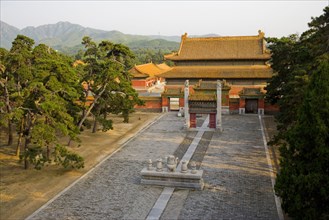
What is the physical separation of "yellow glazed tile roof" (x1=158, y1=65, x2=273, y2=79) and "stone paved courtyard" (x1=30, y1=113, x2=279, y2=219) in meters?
13.4

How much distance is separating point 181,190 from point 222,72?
24.6m

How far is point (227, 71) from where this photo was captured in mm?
38719

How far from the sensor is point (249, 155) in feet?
71.6

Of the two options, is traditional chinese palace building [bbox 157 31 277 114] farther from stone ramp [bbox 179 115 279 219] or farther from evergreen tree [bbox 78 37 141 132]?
evergreen tree [bbox 78 37 141 132]

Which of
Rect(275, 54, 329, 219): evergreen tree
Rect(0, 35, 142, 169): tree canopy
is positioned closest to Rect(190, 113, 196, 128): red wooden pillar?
Rect(0, 35, 142, 169): tree canopy

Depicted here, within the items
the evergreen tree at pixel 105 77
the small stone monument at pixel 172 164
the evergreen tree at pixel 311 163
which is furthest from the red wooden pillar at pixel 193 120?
the evergreen tree at pixel 311 163

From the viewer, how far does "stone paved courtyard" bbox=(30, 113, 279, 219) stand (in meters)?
14.0

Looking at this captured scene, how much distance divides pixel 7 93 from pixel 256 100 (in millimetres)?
25884

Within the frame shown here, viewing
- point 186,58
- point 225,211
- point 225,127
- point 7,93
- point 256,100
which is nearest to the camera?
point 225,211

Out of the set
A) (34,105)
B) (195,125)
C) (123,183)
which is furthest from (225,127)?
(34,105)

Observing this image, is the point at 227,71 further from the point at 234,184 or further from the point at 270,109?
the point at 234,184

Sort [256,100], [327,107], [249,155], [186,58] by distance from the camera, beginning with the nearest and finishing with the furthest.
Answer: [327,107] → [249,155] → [256,100] → [186,58]

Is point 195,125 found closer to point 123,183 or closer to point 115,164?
point 115,164

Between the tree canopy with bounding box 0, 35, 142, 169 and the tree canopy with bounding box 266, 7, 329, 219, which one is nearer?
the tree canopy with bounding box 266, 7, 329, 219
